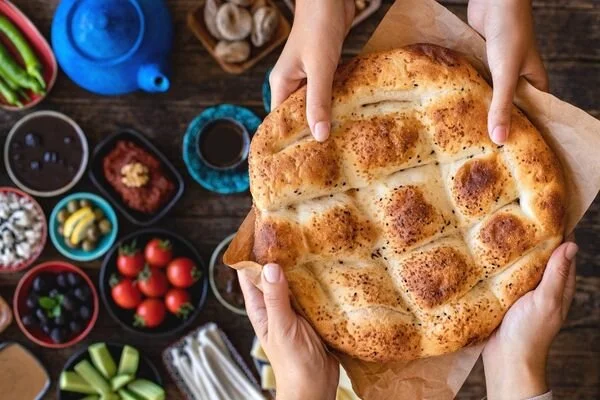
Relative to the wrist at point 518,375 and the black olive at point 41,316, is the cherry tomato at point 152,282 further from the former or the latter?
the wrist at point 518,375

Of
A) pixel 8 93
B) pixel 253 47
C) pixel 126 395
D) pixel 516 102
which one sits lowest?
pixel 126 395

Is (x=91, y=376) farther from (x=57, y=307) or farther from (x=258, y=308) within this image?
(x=258, y=308)

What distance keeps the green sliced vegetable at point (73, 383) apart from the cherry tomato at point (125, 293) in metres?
0.37

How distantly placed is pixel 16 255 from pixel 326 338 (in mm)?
1638

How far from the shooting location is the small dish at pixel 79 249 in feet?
10.1

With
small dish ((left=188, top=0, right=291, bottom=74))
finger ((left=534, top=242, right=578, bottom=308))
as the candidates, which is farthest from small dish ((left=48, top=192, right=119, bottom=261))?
finger ((left=534, top=242, right=578, bottom=308))

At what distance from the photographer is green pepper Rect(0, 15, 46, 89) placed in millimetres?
3055

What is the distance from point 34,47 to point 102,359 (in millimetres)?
1391

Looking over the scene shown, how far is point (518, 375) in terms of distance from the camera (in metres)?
2.22

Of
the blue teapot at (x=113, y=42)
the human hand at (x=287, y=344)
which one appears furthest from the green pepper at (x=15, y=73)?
the human hand at (x=287, y=344)

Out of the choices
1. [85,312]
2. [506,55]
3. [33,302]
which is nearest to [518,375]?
[506,55]

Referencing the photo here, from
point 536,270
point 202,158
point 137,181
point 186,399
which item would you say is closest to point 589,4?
point 536,270

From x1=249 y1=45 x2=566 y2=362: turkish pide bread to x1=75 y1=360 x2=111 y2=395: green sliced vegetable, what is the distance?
141cm

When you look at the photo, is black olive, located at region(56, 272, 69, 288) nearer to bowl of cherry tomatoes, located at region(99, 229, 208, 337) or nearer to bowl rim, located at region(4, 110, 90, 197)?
bowl of cherry tomatoes, located at region(99, 229, 208, 337)
